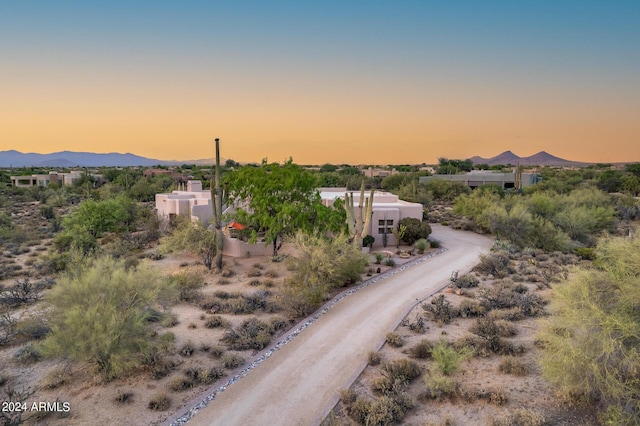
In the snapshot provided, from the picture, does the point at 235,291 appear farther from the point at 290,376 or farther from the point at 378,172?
the point at 378,172

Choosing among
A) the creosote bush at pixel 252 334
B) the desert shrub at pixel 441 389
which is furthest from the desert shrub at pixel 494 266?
the creosote bush at pixel 252 334

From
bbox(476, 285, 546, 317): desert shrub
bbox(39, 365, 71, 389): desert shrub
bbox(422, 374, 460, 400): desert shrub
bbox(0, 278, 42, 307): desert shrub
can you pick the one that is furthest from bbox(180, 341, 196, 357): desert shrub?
bbox(476, 285, 546, 317): desert shrub

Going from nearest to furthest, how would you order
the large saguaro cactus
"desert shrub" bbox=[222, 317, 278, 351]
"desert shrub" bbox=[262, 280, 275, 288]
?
"desert shrub" bbox=[222, 317, 278, 351], "desert shrub" bbox=[262, 280, 275, 288], the large saguaro cactus

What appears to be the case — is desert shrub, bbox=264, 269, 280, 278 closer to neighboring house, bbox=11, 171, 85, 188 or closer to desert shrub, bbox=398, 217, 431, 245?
desert shrub, bbox=398, 217, 431, 245

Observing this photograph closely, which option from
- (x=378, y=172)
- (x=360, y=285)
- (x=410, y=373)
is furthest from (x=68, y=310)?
(x=378, y=172)

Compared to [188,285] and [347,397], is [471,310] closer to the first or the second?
[347,397]

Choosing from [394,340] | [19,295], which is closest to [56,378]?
[19,295]
